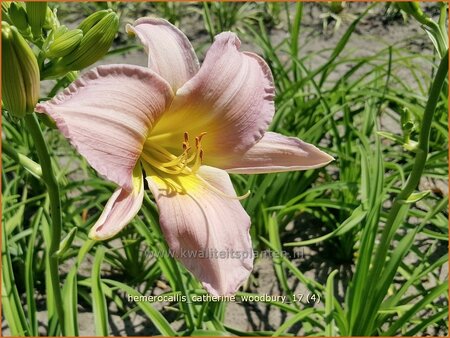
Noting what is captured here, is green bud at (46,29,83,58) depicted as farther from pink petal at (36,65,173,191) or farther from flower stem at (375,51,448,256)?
flower stem at (375,51,448,256)

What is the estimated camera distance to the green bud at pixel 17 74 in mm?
777

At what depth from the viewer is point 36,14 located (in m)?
0.91

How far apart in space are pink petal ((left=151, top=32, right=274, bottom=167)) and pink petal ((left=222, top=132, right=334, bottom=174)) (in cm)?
3

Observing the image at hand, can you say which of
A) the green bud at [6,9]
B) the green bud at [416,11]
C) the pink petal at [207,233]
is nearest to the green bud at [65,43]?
the green bud at [6,9]

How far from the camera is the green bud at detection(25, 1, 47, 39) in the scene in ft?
2.98

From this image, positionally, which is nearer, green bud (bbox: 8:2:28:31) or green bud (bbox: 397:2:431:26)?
green bud (bbox: 8:2:28:31)

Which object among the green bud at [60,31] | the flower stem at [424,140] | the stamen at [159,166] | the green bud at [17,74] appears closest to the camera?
the green bud at [17,74]

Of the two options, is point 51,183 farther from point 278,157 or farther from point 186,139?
point 278,157

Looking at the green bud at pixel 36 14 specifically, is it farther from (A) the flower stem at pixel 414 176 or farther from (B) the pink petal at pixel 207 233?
(A) the flower stem at pixel 414 176

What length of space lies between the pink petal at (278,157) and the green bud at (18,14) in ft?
1.24

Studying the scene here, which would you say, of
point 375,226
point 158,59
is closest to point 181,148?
point 158,59

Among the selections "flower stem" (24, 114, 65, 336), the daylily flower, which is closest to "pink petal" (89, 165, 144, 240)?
the daylily flower

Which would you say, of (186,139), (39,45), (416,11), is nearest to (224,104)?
(186,139)

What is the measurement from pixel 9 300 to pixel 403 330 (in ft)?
3.43
